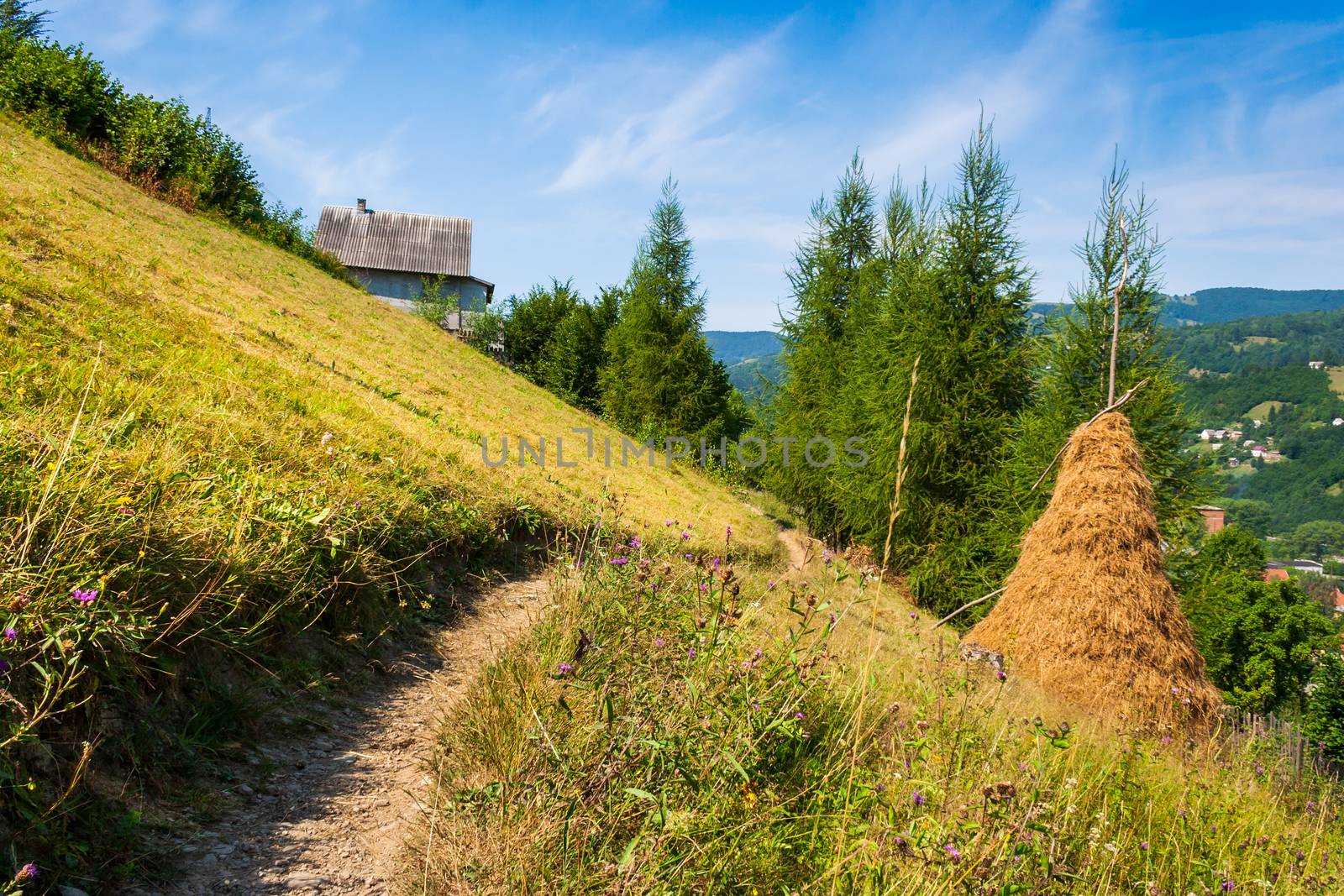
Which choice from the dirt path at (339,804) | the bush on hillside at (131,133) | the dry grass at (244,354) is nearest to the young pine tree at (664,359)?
the dry grass at (244,354)

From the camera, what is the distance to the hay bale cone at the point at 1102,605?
286 inches

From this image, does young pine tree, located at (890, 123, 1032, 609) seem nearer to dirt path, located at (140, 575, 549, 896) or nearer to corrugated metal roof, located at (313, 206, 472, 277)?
dirt path, located at (140, 575, 549, 896)

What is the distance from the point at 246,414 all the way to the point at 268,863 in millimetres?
3560

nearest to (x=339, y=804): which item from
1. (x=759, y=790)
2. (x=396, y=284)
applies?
(x=759, y=790)

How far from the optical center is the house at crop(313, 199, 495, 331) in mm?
35844

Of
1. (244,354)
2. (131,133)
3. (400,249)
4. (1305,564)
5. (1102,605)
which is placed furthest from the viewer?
(1305,564)

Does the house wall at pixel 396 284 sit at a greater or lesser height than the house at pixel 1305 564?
greater

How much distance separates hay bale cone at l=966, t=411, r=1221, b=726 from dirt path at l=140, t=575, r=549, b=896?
6.15 m

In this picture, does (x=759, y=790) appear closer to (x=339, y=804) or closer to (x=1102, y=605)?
(x=339, y=804)

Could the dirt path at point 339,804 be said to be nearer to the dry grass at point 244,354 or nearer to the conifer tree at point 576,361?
the dry grass at point 244,354

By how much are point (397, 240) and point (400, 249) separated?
0.71 m

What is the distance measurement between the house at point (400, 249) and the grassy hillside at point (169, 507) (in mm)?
26836

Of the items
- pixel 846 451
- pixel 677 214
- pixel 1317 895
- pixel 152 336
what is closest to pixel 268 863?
pixel 1317 895

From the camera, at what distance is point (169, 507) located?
3303 mm
